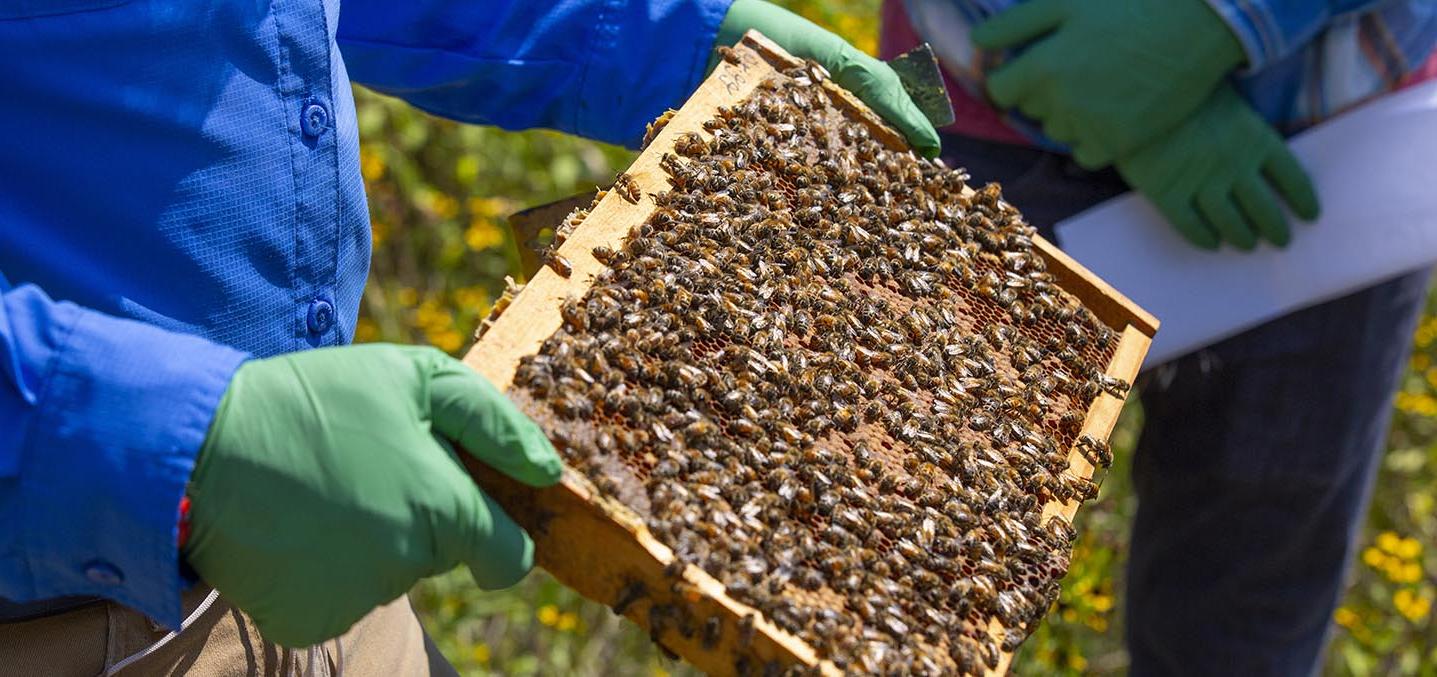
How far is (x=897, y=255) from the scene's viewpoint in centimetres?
249

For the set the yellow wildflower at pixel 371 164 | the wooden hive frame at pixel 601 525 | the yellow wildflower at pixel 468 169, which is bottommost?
the yellow wildflower at pixel 468 169

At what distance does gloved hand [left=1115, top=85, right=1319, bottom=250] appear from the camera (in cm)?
353

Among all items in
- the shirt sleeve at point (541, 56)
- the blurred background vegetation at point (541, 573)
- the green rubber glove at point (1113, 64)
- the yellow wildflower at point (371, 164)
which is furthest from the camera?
the yellow wildflower at point (371, 164)

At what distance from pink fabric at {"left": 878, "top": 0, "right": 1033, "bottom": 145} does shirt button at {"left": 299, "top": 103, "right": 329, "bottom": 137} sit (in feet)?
7.10

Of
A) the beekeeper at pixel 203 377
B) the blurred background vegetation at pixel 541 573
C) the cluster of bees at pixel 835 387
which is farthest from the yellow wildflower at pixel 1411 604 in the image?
the beekeeper at pixel 203 377

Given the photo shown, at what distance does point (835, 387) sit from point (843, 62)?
38.9 inches

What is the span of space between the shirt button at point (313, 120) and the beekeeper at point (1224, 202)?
2.09 meters

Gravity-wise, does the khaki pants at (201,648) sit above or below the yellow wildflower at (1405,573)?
above

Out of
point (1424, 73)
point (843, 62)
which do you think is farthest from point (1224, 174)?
point (843, 62)

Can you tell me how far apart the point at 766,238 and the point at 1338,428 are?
2.28m

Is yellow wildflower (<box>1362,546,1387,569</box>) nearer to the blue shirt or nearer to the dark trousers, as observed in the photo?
the dark trousers

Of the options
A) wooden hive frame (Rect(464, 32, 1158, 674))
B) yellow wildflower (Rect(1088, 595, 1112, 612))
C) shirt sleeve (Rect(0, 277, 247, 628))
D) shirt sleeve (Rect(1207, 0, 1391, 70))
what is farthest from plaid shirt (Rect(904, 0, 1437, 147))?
shirt sleeve (Rect(0, 277, 247, 628))

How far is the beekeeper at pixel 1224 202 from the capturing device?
11.3 ft

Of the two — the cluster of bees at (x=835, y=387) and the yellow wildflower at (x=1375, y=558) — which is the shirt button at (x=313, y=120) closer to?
the cluster of bees at (x=835, y=387)
